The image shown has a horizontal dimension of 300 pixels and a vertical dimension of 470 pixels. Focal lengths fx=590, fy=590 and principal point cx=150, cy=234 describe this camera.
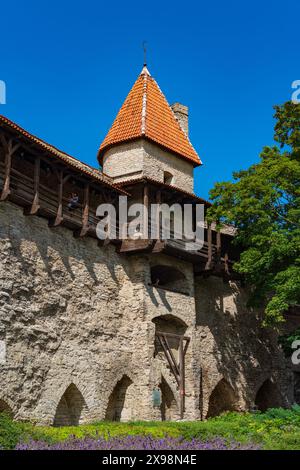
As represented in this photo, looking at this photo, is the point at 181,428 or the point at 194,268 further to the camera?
the point at 194,268

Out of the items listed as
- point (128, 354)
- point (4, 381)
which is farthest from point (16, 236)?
point (128, 354)

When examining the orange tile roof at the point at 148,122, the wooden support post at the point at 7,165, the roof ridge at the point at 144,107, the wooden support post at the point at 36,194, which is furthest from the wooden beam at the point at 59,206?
the roof ridge at the point at 144,107

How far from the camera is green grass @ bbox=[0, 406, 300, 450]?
11.9 meters

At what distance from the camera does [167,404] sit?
22.3m

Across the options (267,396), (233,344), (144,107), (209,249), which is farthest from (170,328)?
(144,107)

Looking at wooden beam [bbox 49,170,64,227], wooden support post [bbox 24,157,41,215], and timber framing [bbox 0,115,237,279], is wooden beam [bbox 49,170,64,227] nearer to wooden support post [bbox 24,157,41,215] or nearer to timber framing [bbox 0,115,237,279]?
timber framing [bbox 0,115,237,279]

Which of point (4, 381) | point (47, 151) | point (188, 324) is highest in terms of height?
point (47, 151)

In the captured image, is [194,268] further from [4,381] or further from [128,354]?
[4,381]

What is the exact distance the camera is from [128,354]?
21297 millimetres

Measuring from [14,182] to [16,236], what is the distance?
2336 mm

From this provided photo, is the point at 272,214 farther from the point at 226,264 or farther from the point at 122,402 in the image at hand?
the point at 122,402

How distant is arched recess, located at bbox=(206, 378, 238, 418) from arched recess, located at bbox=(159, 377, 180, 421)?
13.9 feet

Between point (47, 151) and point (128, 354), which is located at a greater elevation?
point (47, 151)

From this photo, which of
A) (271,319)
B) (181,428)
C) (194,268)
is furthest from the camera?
(194,268)
